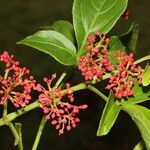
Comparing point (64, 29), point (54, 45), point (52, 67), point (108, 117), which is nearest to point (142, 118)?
point (108, 117)

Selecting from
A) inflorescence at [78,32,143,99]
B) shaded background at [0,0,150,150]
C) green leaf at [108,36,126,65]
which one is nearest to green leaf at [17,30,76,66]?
inflorescence at [78,32,143,99]

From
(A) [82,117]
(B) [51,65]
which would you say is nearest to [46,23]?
(B) [51,65]

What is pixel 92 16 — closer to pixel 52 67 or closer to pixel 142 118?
pixel 142 118

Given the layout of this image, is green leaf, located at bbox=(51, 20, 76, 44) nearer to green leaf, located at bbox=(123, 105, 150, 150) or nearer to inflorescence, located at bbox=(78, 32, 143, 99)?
inflorescence, located at bbox=(78, 32, 143, 99)

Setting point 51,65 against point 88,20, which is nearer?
point 88,20

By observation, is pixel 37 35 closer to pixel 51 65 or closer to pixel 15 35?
pixel 51 65

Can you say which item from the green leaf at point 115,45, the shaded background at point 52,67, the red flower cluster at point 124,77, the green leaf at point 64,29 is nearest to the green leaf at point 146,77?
the red flower cluster at point 124,77
